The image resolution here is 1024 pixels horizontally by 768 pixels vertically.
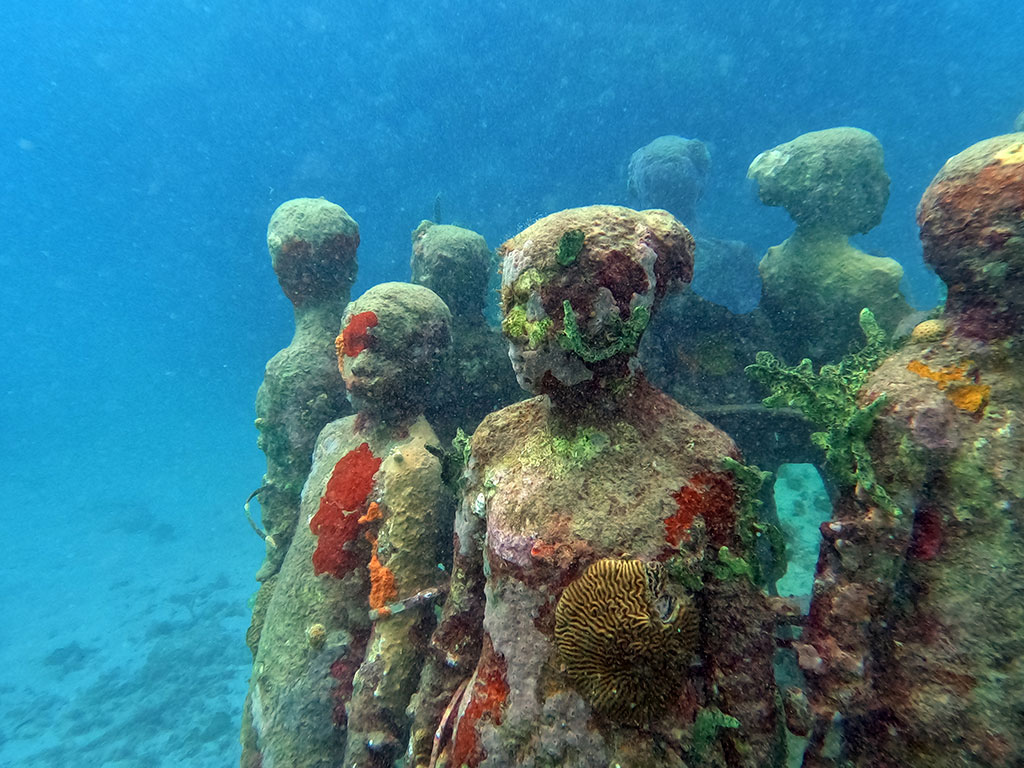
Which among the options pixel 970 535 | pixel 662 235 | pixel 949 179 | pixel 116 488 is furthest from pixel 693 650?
pixel 116 488

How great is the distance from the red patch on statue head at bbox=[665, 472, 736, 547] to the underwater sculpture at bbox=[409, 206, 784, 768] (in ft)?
0.04

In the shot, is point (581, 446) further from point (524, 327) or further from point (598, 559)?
point (524, 327)

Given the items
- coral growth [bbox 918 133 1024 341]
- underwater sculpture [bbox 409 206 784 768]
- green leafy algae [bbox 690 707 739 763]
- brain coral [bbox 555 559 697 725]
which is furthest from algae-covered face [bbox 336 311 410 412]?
coral growth [bbox 918 133 1024 341]

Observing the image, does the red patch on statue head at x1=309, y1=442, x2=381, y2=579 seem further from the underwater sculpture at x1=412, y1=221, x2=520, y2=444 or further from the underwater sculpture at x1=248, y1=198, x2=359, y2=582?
the underwater sculpture at x1=248, y1=198, x2=359, y2=582

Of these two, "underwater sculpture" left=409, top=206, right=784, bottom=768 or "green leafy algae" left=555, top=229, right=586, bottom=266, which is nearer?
"underwater sculpture" left=409, top=206, right=784, bottom=768

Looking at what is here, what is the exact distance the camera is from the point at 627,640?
3029 millimetres

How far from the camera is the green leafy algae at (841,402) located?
11.9 feet

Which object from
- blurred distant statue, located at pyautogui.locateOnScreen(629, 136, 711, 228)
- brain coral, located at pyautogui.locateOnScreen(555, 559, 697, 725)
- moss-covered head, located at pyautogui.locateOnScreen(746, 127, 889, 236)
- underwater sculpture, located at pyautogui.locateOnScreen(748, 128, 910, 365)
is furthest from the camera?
blurred distant statue, located at pyautogui.locateOnScreen(629, 136, 711, 228)

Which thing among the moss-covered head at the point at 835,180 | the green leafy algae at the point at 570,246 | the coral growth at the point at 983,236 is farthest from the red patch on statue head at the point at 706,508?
the moss-covered head at the point at 835,180

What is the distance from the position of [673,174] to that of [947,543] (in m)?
17.5

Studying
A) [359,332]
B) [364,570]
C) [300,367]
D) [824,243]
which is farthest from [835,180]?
[300,367]

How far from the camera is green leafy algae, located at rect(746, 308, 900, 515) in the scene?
362cm

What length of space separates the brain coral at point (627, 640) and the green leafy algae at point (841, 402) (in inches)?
62.3

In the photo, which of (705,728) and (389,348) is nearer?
(705,728)
